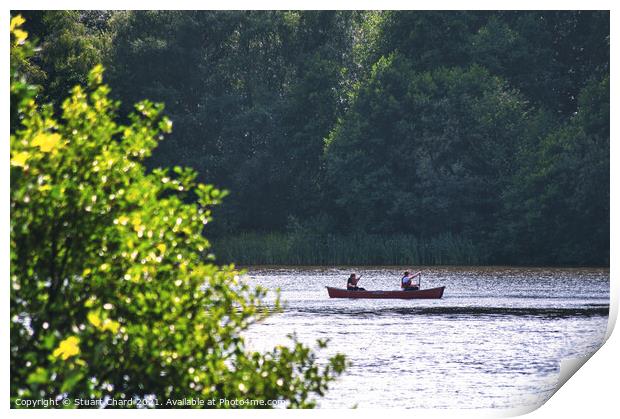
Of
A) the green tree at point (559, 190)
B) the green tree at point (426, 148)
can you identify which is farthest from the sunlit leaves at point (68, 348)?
the green tree at point (559, 190)

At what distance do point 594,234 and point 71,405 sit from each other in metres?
22.7

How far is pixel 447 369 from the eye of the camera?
1686 cm

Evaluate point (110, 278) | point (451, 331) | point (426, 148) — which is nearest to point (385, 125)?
point (426, 148)

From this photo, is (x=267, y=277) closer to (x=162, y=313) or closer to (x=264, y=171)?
(x=264, y=171)

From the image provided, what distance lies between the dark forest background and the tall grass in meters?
0.07

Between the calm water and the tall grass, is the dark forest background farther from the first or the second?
the calm water

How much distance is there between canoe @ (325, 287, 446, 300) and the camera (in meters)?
26.5

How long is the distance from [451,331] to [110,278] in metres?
14.9

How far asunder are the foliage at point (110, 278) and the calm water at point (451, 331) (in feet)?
18.1

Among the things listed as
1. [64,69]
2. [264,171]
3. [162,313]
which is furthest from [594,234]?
[162,313]

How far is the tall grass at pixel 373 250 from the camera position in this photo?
24.2 m

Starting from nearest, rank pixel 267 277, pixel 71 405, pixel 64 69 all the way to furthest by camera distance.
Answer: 1. pixel 71 405
2. pixel 64 69
3. pixel 267 277

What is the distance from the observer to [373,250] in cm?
2928

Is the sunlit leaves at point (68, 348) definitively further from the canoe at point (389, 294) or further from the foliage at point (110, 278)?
the canoe at point (389, 294)
